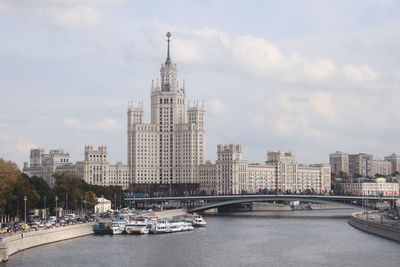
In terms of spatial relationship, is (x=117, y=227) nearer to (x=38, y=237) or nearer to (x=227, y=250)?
(x=38, y=237)

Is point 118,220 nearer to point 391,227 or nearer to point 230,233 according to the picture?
point 230,233

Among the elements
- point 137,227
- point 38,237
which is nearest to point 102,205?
point 137,227

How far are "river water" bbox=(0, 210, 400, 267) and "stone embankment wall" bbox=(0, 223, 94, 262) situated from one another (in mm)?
1142

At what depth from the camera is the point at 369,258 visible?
84750 millimetres

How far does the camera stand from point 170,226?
12431 cm

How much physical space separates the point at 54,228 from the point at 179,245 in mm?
17513

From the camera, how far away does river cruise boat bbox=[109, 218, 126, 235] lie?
4545 inches

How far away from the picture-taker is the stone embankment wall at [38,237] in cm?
8181

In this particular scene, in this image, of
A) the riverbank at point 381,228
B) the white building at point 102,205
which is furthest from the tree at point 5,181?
the riverbank at point 381,228

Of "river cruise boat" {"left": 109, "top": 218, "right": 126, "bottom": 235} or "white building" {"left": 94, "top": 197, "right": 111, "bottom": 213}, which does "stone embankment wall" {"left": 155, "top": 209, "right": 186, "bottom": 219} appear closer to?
"white building" {"left": 94, "top": 197, "right": 111, "bottom": 213}

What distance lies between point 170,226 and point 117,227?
37.1 ft

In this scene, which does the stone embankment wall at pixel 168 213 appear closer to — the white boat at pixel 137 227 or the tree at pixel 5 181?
the white boat at pixel 137 227

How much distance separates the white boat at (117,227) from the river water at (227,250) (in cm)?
284

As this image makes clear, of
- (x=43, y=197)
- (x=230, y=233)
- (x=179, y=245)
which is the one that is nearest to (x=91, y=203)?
(x=43, y=197)
